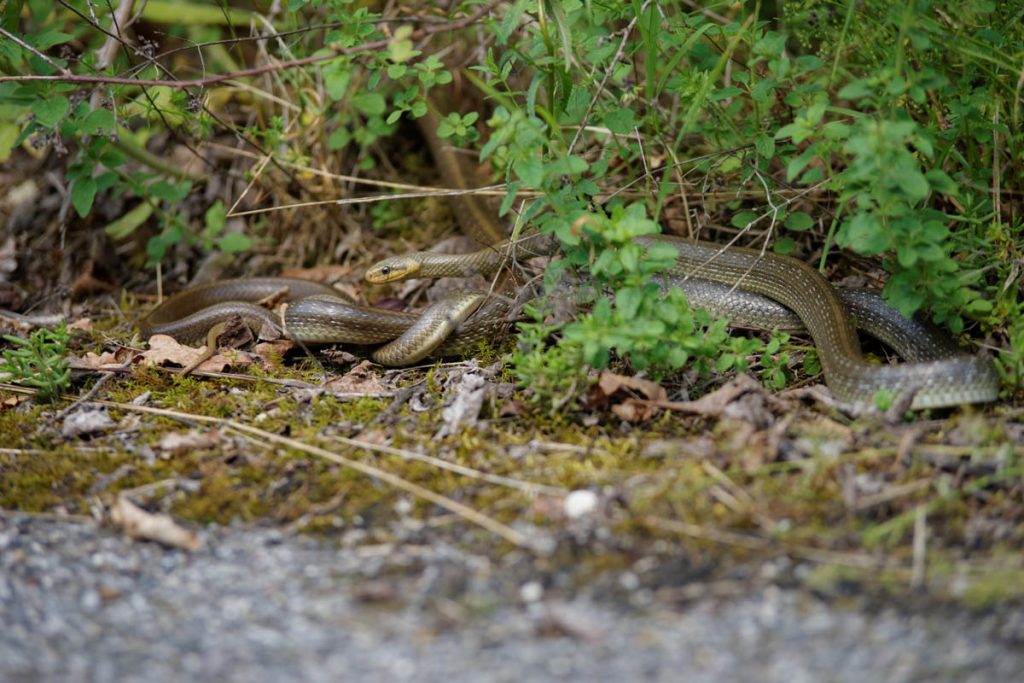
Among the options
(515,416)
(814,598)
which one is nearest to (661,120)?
(515,416)

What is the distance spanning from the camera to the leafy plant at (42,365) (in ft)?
15.2

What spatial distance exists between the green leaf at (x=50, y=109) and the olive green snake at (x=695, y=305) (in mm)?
1353

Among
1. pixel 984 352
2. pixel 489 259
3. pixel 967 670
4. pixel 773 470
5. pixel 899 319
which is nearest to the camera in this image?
pixel 967 670

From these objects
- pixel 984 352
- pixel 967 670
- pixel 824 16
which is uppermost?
pixel 824 16

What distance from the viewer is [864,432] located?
364cm

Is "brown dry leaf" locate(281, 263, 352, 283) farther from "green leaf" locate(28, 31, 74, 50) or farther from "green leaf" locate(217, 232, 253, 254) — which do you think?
"green leaf" locate(28, 31, 74, 50)

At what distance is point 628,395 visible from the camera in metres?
4.16

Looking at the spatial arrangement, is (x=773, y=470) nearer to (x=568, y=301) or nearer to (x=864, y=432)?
(x=864, y=432)

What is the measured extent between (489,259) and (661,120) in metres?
1.36

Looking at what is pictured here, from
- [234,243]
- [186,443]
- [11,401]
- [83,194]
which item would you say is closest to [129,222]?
[234,243]

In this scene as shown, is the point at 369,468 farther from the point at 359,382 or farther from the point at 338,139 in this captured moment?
the point at 338,139

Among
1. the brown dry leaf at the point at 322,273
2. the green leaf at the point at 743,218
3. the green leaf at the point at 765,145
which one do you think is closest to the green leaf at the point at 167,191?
the brown dry leaf at the point at 322,273

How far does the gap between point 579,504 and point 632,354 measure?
827mm

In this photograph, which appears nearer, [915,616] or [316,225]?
[915,616]
